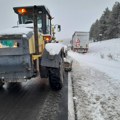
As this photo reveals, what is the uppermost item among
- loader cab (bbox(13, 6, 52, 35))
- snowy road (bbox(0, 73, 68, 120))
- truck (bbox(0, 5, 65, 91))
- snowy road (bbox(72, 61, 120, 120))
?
loader cab (bbox(13, 6, 52, 35))

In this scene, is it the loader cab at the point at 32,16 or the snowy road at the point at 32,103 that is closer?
the snowy road at the point at 32,103

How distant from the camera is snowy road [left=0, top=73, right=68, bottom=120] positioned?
5.50 m

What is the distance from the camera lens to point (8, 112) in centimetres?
576

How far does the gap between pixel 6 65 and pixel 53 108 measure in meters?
2.02

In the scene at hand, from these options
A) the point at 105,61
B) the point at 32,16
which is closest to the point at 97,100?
the point at 32,16

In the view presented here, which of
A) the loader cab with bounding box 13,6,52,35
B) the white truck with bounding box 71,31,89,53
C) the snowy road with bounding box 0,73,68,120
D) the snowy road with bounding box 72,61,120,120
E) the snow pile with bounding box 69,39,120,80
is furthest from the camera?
the white truck with bounding box 71,31,89,53

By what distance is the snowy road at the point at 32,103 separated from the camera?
5496 mm

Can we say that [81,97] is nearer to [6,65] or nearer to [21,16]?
[6,65]

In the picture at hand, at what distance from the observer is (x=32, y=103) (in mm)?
6578

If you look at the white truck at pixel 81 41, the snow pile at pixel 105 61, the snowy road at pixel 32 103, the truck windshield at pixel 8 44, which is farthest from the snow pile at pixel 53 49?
the white truck at pixel 81 41

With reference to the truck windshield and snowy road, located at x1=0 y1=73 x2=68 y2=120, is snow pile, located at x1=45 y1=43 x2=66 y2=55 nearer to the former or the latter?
the truck windshield

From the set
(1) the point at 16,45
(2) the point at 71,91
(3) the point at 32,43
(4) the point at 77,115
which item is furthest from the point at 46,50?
(4) the point at 77,115

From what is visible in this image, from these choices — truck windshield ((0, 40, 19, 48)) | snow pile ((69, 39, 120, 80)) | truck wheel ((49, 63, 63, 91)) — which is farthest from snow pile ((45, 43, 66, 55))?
snow pile ((69, 39, 120, 80))

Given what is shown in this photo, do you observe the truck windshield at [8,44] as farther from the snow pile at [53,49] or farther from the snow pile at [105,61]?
the snow pile at [105,61]
